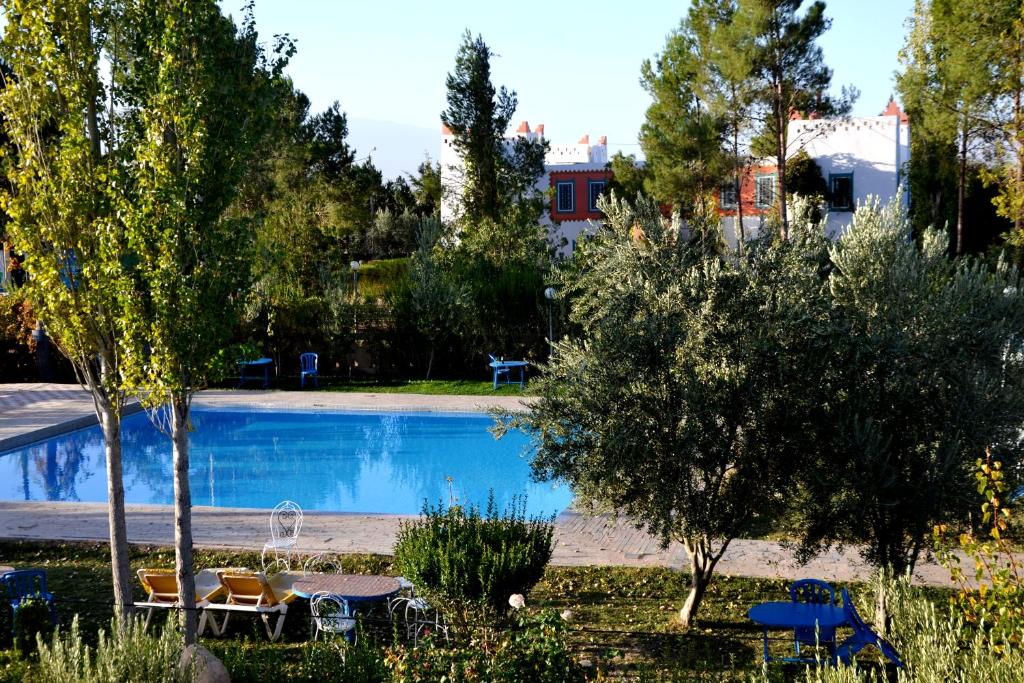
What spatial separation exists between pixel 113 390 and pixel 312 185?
82.1 feet

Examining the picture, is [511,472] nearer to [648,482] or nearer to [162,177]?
[648,482]

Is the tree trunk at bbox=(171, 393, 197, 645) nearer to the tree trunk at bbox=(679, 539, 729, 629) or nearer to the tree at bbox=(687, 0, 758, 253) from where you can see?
the tree trunk at bbox=(679, 539, 729, 629)

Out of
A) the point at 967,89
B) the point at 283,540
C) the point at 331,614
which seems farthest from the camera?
the point at 967,89

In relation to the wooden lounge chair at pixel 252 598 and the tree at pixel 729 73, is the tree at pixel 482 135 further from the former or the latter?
the wooden lounge chair at pixel 252 598

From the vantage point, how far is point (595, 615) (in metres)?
9.43

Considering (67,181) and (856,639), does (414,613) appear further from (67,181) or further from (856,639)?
(67,181)

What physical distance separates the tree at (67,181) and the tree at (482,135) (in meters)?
20.0

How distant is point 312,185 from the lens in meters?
32.5

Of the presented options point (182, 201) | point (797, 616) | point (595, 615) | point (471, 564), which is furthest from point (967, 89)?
point (182, 201)

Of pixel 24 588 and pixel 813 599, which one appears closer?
pixel 813 599

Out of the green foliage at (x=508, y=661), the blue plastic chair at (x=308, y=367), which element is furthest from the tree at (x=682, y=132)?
the green foliage at (x=508, y=661)

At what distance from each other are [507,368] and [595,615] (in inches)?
589

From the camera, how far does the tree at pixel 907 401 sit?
26.2ft

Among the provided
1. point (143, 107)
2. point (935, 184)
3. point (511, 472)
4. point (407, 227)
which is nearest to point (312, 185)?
point (407, 227)
